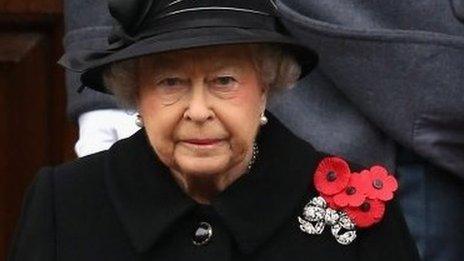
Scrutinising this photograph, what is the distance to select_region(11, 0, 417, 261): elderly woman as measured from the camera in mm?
2045

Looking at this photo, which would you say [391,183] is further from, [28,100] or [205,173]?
[28,100]

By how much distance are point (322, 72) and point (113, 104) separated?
0.36m

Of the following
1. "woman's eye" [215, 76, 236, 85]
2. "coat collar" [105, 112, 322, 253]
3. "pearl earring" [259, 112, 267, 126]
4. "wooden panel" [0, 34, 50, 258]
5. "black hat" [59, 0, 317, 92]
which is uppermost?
"black hat" [59, 0, 317, 92]

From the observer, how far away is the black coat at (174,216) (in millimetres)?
2178

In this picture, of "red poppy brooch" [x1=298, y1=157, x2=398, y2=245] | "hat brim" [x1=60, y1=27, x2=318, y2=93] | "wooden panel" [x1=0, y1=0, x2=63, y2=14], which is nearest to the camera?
"hat brim" [x1=60, y1=27, x2=318, y2=93]

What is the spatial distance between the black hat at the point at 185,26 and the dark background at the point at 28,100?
1.01 meters

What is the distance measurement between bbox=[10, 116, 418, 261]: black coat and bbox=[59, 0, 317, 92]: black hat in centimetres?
20

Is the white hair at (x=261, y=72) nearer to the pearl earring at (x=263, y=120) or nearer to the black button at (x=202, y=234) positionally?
the pearl earring at (x=263, y=120)

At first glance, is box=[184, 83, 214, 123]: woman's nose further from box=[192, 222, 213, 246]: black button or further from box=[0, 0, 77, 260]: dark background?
box=[0, 0, 77, 260]: dark background

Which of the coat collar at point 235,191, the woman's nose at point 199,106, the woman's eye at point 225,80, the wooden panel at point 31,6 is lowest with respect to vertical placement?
the wooden panel at point 31,6

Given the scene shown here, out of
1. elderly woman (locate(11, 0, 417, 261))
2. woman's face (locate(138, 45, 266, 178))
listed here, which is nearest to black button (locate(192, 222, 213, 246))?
elderly woman (locate(11, 0, 417, 261))

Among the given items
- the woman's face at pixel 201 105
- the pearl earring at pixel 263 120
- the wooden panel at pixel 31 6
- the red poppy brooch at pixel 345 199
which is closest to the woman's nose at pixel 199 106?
the woman's face at pixel 201 105

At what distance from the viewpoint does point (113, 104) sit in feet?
7.94

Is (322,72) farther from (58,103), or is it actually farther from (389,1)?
(58,103)
